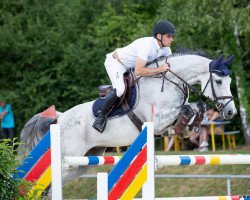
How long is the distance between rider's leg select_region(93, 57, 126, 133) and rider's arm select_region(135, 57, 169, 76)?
0.24 meters

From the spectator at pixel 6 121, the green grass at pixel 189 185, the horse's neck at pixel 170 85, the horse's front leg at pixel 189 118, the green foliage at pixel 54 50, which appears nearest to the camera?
the horse's front leg at pixel 189 118

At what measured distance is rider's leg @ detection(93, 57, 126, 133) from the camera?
8.98 metres

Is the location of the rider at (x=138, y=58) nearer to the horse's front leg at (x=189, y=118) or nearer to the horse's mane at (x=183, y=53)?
the horse's mane at (x=183, y=53)

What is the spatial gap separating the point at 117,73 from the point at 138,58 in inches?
13.9

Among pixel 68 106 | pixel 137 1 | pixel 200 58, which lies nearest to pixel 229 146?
pixel 68 106

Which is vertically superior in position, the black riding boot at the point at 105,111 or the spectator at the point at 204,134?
the spectator at the point at 204,134

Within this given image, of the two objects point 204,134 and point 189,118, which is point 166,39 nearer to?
point 189,118

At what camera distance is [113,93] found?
9.02 meters

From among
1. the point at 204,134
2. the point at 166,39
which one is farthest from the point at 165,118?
the point at 204,134

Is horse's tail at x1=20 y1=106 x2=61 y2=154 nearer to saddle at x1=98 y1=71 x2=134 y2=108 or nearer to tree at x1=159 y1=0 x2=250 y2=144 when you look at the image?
saddle at x1=98 y1=71 x2=134 y2=108

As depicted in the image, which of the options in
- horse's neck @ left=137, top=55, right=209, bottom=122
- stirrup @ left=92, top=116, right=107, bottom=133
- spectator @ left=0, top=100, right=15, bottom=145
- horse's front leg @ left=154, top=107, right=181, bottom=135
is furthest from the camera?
spectator @ left=0, top=100, right=15, bottom=145

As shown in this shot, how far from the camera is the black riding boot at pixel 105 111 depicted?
9.03 m

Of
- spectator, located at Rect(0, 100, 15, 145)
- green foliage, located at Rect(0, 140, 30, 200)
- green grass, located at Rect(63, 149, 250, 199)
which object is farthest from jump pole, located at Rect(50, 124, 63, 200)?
spectator, located at Rect(0, 100, 15, 145)

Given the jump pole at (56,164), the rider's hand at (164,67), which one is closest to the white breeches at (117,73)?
the rider's hand at (164,67)
